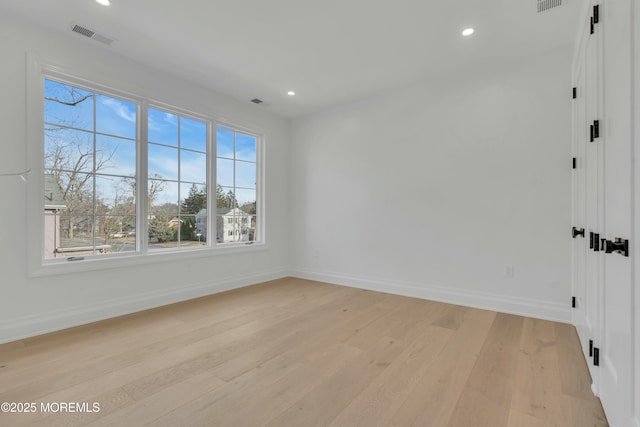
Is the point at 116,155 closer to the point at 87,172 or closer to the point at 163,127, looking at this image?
the point at 87,172

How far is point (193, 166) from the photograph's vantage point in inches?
152

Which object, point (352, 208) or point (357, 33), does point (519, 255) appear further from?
Result: point (357, 33)

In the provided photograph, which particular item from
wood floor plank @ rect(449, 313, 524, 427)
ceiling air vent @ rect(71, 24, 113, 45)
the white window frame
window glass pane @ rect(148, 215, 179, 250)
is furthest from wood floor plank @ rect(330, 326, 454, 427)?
ceiling air vent @ rect(71, 24, 113, 45)

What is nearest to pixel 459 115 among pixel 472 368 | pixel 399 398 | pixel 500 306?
pixel 500 306

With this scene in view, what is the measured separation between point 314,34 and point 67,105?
8.11 feet

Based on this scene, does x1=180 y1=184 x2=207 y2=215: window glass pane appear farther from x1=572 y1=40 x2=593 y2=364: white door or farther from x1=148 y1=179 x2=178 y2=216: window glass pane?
x1=572 y1=40 x2=593 y2=364: white door

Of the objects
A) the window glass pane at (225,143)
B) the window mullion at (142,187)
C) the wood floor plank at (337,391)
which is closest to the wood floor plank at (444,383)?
the wood floor plank at (337,391)

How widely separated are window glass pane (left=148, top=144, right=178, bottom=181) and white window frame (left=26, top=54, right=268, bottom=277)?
0.32ft

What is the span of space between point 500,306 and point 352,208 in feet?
7.11

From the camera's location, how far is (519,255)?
312 centimetres

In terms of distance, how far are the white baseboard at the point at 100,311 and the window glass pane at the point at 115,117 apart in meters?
1.79

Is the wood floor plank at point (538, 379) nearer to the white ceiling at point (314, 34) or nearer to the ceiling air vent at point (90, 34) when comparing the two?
the white ceiling at point (314, 34)

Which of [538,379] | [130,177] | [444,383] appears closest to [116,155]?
[130,177]

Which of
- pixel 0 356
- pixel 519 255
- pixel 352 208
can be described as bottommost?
pixel 0 356
